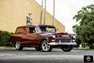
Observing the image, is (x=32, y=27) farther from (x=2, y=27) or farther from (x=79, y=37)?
(x=79, y=37)

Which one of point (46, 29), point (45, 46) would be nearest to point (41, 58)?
point (45, 46)

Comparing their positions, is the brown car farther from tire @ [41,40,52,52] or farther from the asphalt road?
the asphalt road

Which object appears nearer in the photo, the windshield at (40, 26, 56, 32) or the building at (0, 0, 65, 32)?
the windshield at (40, 26, 56, 32)

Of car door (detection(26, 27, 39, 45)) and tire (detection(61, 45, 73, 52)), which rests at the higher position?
car door (detection(26, 27, 39, 45))

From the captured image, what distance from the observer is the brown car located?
1082 inches

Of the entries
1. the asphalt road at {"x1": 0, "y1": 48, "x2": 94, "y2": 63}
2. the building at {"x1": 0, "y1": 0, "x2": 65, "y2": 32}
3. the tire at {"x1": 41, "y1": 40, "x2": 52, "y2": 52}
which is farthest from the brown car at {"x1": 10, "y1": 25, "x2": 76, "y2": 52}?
the building at {"x1": 0, "y1": 0, "x2": 65, "y2": 32}

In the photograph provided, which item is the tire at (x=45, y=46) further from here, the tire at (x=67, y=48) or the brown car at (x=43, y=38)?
the tire at (x=67, y=48)

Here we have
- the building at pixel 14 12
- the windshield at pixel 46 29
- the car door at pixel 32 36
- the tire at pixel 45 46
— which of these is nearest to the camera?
the tire at pixel 45 46

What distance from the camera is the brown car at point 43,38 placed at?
27.5 m

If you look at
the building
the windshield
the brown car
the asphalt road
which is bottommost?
the asphalt road

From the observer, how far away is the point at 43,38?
92.1 ft

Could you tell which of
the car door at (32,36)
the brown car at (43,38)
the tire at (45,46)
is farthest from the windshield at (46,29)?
the tire at (45,46)

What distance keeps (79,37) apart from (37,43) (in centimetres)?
5143

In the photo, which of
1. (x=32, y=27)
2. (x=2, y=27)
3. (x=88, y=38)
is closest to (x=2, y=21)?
(x=2, y=27)
